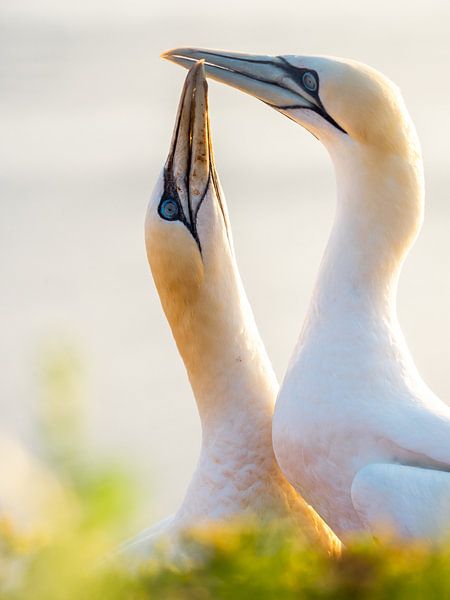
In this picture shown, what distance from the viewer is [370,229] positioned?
4492 mm

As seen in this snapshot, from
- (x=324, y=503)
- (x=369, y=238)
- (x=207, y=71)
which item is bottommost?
(x=324, y=503)

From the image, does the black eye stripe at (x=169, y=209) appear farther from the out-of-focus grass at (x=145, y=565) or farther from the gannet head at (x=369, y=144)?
the out-of-focus grass at (x=145, y=565)

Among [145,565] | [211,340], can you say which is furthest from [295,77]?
[145,565]

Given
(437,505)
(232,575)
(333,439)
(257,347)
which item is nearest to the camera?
(232,575)

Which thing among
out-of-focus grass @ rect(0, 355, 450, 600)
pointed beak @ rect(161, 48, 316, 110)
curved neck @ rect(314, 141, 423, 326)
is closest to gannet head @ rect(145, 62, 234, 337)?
pointed beak @ rect(161, 48, 316, 110)

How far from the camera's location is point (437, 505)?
3.61 meters

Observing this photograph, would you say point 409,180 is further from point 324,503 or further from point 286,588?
point 286,588

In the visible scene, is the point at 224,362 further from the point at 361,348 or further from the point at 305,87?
the point at 305,87

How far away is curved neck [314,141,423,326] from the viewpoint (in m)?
4.43

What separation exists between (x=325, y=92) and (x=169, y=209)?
791 mm

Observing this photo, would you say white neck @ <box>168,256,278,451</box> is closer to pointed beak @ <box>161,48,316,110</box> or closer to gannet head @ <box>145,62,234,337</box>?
gannet head @ <box>145,62,234,337</box>

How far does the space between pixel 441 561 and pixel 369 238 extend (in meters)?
3.28

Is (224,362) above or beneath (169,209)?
beneath

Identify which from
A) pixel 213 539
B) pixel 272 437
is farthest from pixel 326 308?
pixel 213 539
